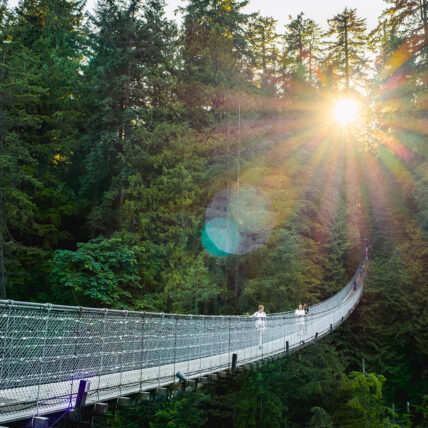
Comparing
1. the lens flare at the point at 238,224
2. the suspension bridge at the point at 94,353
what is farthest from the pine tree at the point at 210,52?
the suspension bridge at the point at 94,353

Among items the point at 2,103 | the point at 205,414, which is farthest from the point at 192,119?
the point at 205,414

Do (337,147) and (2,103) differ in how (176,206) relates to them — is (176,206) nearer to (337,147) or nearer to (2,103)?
(2,103)

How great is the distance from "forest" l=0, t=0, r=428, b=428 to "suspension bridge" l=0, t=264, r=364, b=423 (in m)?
6.72

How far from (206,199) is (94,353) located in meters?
14.6

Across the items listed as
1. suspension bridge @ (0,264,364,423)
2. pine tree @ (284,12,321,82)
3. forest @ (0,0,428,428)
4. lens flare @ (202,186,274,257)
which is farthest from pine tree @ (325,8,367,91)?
suspension bridge @ (0,264,364,423)

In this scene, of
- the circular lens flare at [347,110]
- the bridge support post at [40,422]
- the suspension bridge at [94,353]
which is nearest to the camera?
the bridge support post at [40,422]

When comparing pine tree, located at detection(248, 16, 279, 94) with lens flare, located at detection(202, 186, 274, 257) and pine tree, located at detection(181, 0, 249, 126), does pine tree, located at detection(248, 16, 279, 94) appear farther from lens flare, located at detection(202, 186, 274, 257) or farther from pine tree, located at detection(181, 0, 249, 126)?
lens flare, located at detection(202, 186, 274, 257)

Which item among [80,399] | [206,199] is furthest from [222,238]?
[80,399]

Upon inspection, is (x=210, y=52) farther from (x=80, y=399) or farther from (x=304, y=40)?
(x=80, y=399)

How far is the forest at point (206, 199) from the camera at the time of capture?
47.2ft

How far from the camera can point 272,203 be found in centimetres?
1867

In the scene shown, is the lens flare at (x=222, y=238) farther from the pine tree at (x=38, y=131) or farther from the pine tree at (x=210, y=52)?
the pine tree at (x=38, y=131)

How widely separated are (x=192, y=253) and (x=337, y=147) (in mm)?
12420

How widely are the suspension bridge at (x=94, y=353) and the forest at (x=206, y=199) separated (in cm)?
672
